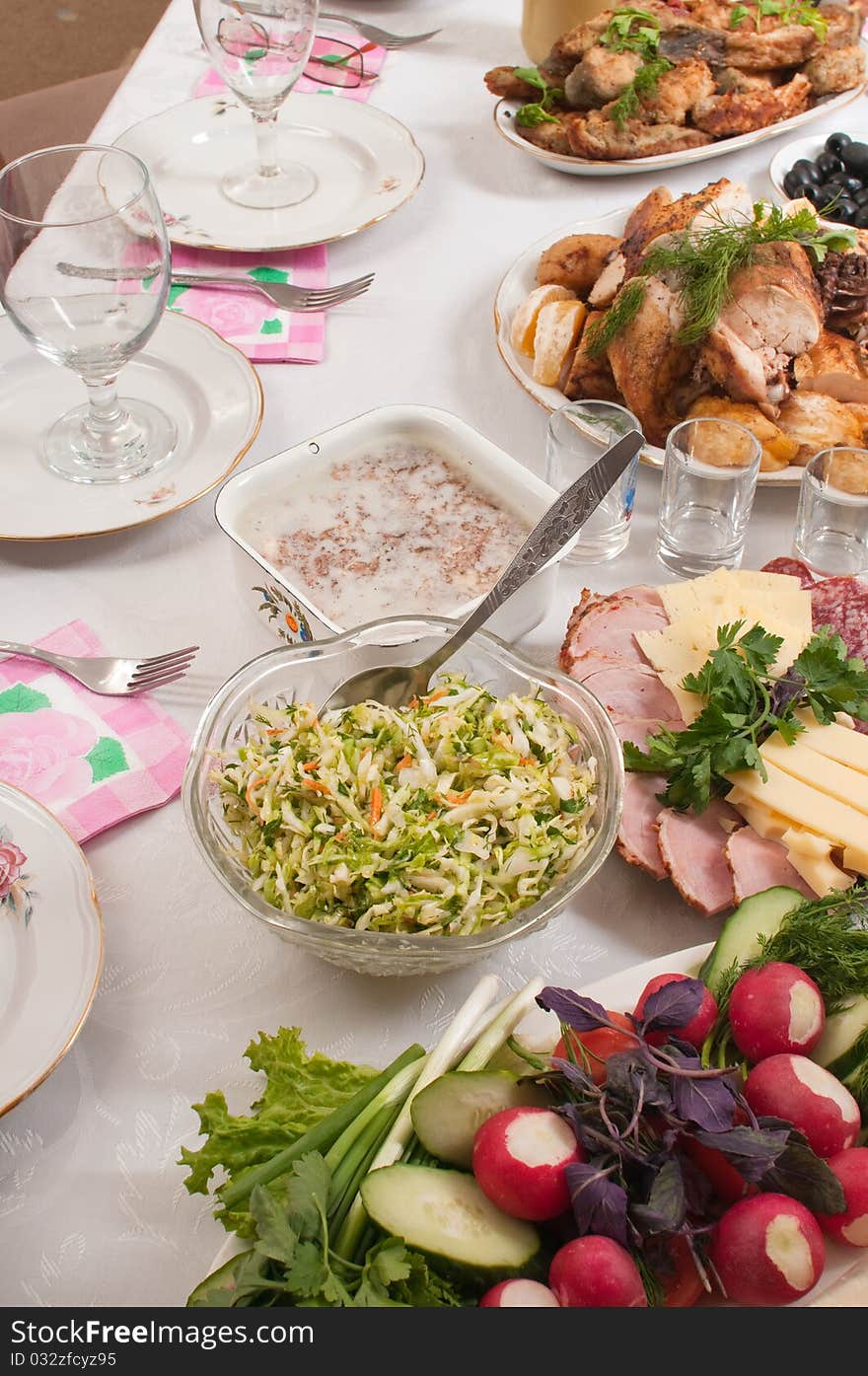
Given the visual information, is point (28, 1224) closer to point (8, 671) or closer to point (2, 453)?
point (8, 671)

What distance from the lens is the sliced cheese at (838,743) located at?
1.25m

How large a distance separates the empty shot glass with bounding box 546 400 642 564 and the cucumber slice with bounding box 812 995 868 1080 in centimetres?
75

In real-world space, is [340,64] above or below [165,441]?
above

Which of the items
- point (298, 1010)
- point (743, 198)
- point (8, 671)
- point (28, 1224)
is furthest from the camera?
point (743, 198)

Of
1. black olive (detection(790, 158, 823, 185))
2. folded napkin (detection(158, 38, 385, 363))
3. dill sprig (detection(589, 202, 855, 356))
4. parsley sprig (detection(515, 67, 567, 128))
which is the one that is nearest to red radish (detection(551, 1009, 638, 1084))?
dill sprig (detection(589, 202, 855, 356))

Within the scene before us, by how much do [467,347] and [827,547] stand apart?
69cm

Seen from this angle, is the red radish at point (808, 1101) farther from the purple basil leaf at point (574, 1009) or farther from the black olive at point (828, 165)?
the black olive at point (828, 165)

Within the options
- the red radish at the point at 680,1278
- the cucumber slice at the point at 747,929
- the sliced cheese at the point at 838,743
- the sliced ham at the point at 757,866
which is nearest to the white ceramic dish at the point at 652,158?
the sliced cheese at the point at 838,743

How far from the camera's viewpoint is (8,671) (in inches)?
58.6

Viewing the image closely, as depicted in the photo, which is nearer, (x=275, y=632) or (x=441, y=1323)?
(x=441, y=1323)

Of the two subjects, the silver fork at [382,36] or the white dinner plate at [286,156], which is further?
the silver fork at [382,36]

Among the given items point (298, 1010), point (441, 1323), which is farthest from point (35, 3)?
point (441, 1323)

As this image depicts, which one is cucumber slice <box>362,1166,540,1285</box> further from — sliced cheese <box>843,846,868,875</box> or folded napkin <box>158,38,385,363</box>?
folded napkin <box>158,38,385,363</box>

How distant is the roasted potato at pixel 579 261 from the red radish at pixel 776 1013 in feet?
4.10
